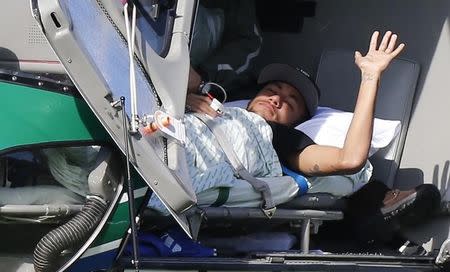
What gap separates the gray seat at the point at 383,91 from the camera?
15.7 feet

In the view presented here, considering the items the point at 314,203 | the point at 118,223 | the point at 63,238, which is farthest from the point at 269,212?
the point at 63,238

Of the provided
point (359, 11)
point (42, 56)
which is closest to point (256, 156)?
point (42, 56)

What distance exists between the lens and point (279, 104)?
449cm

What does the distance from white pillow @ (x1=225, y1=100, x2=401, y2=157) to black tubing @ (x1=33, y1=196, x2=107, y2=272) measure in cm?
159

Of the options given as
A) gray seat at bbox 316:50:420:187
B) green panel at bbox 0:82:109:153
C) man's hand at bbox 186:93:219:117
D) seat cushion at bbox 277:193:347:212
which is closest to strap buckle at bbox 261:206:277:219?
seat cushion at bbox 277:193:347:212

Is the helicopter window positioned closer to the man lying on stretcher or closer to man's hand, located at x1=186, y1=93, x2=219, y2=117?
the man lying on stretcher

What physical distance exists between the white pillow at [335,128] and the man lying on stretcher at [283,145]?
0.70ft

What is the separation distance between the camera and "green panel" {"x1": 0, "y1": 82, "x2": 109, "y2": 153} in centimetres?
299

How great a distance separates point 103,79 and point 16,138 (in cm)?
34

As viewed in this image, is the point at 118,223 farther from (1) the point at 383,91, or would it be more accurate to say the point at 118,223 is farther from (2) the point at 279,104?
(1) the point at 383,91

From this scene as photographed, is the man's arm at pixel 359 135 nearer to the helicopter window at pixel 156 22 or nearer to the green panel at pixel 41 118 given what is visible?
the helicopter window at pixel 156 22

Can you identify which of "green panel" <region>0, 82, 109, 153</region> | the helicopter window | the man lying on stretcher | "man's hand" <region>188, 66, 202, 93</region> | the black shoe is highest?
the helicopter window

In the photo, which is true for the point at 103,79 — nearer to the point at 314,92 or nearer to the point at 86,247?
the point at 86,247

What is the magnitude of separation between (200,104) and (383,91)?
50.8 inches
